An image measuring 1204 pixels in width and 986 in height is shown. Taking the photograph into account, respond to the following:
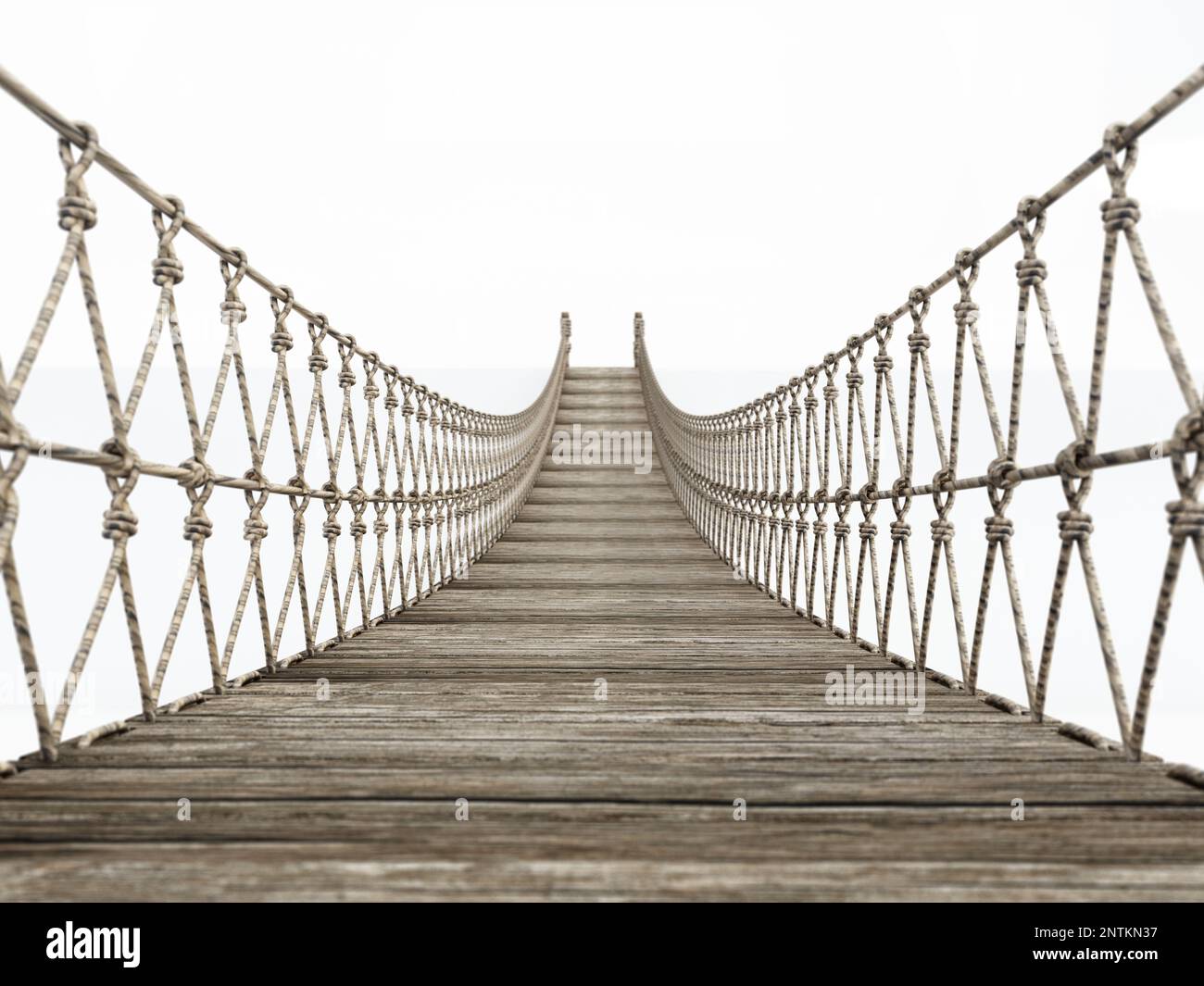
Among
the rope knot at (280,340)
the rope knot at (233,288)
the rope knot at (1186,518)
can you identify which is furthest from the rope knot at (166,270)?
the rope knot at (1186,518)

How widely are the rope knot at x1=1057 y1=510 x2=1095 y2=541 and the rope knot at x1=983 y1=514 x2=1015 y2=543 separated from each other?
0.28m

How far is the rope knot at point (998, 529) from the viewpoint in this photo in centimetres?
241

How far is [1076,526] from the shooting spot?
2064 millimetres

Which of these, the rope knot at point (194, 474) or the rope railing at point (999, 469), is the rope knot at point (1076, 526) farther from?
the rope knot at point (194, 474)

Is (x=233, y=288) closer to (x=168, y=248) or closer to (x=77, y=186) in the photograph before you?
(x=168, y=248)

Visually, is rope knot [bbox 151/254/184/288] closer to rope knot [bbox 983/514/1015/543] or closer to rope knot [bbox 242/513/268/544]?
rope knot [bbox 242/513/268/544]

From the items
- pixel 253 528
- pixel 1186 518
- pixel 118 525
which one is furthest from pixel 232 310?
pixel 1186 518

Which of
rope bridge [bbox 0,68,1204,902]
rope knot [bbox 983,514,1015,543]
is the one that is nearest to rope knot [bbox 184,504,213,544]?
rope bridge [bbox 0,68,1204,902]

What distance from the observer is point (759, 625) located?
13.9ft

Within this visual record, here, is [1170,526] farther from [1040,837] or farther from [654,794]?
[654,794]

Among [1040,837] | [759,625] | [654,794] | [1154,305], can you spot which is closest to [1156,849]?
[1040,837]

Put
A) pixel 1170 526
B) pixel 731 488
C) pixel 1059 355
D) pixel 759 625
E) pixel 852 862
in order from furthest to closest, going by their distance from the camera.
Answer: pixel 731 488 < pixel 759 625 < pixel 1059 355 < pixel 1170 526 < pixel 852 862
